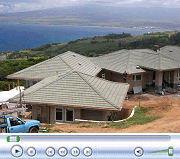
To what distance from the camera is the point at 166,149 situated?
308 cm

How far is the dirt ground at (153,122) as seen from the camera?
41.3ft

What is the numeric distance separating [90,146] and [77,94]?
14.2m

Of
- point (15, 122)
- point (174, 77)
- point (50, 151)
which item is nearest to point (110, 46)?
point (174, 77)

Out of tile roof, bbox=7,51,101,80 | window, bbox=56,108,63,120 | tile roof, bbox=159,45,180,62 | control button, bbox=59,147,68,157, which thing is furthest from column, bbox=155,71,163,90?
control button, bbox=59,147,68,157

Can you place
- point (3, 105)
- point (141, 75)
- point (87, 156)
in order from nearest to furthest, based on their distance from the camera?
point (87, 156)
point (3, 105)
point (141, 75)

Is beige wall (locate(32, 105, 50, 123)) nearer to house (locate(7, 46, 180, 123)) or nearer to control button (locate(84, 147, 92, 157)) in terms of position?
house (locate(7, 46, 180, 123))

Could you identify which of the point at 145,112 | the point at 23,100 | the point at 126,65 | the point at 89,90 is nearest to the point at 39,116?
the point at 23,100

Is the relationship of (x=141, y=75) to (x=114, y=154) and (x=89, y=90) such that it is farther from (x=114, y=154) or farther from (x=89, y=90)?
(x=114, y=154)

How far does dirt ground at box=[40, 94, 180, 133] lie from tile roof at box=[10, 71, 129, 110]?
1716 mm

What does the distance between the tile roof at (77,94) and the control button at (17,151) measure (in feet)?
41.9

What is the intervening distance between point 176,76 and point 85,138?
28.6 meters

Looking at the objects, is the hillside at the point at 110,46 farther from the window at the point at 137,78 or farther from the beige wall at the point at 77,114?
the beige wall at the point at 77,114

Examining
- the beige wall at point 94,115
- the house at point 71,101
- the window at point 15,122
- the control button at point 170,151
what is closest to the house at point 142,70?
the house at point 71,101

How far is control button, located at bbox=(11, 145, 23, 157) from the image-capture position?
3031 millimetres
